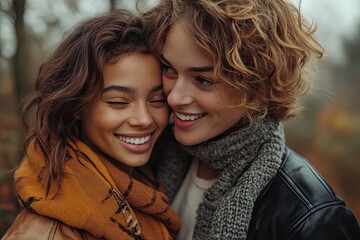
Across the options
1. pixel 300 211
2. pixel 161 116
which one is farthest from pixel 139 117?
pixel 300 211

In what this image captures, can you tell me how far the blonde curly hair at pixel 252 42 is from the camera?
2.19 metres

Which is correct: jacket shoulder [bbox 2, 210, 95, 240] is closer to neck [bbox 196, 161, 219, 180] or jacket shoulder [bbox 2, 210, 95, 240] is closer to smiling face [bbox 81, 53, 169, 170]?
smiling face [bbox 81, 53, 169, 170]

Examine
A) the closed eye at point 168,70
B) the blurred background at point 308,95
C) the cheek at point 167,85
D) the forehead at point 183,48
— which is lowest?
the blurred background at point 308,95

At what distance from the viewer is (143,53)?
233cm

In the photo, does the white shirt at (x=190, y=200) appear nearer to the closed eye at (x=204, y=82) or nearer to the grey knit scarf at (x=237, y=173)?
the grey knit scarf at (x=237, y=173)

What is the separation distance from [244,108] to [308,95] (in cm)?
224

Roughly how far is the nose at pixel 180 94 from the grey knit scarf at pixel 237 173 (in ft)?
0.89

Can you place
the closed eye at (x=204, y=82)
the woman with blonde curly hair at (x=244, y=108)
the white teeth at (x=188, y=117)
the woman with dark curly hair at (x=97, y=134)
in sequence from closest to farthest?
the woman with dark curly hair at (x=97, y=134)
the woman with blonde curly hair at (x=244, y=108)
the closed eye at (x=204, y=82)
the white teeth at (x=188, y=117)

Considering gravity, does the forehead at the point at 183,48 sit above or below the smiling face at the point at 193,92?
above

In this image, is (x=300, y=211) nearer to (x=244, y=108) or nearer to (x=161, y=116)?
(x=244, y=108)

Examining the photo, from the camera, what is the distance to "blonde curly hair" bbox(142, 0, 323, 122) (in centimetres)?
219

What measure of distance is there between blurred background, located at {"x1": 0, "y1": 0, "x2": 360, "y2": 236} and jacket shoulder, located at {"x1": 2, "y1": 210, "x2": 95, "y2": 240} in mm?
1310

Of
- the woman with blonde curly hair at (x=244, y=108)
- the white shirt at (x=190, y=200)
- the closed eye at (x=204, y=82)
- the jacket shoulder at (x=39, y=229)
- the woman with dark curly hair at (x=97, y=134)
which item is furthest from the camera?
the white shirt at (x=190, y=200)

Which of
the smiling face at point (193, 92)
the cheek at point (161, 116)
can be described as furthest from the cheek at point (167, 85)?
the cheek at point (161, 116)
